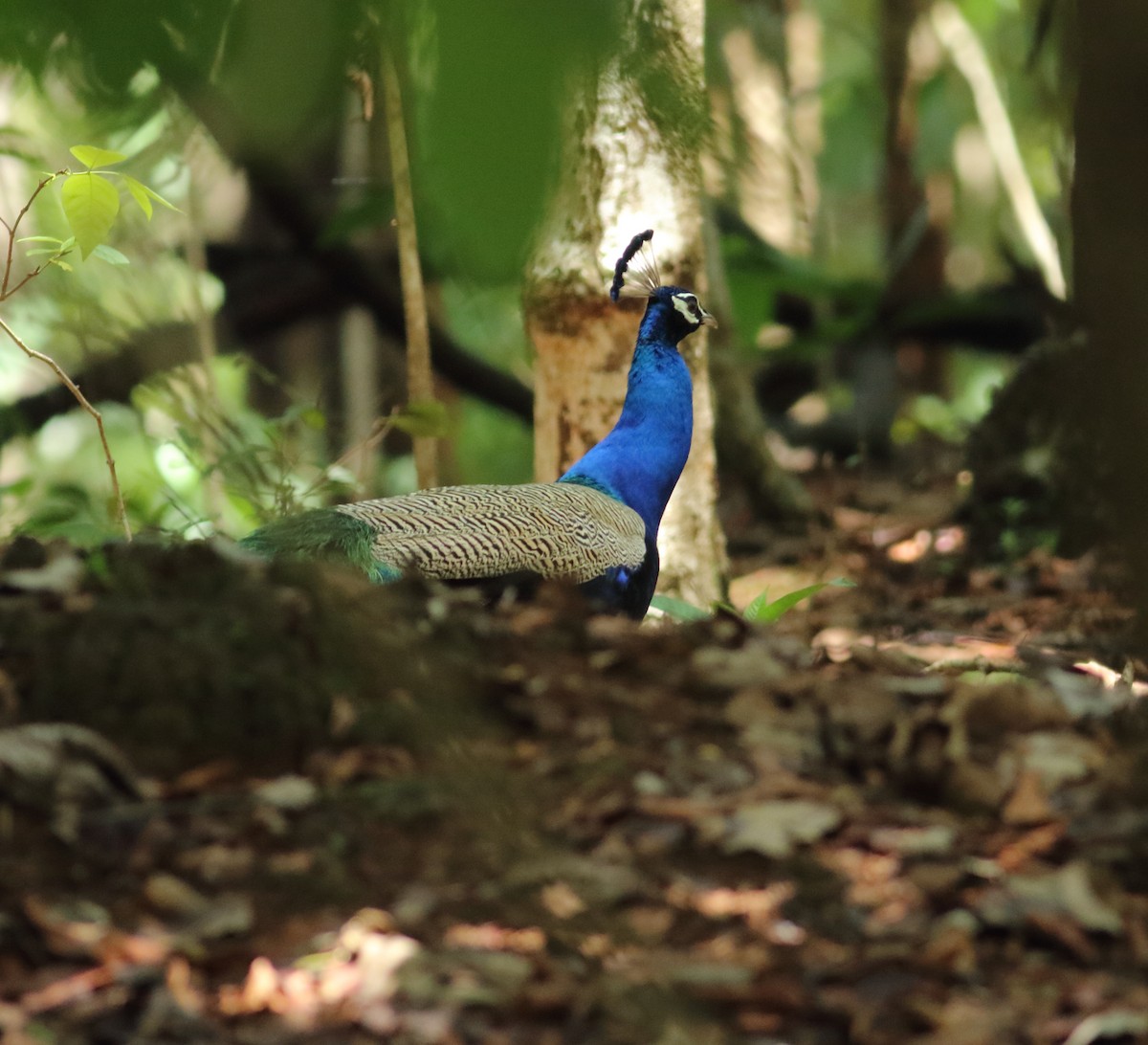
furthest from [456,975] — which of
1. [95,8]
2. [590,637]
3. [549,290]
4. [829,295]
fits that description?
[829,295]

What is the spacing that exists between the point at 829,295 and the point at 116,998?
7607mm

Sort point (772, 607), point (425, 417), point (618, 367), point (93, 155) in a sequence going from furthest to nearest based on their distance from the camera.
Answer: point (618, 367) < point (425, 417) < point (772, 607) < point (93, 155)

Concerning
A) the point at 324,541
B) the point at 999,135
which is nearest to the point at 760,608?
the point at 324,541

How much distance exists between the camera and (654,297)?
4711 mm

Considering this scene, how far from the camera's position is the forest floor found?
1.80 meters


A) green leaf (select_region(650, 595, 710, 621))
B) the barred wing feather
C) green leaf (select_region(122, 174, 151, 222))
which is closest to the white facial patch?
the barred wing feather

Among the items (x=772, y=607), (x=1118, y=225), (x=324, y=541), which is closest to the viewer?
(x=1118, y=225)

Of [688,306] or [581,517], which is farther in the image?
[688,306]

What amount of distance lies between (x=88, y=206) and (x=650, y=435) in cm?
205

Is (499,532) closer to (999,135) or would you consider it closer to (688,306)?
(688,306)

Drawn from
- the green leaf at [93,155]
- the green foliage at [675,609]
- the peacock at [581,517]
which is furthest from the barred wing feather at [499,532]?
the green leaf at [93,155]

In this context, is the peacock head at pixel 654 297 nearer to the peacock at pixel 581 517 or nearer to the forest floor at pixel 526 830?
the peacock at pixel 581 517

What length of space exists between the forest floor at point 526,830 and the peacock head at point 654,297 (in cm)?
194

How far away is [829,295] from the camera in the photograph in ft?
29.0
